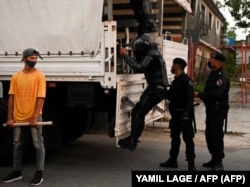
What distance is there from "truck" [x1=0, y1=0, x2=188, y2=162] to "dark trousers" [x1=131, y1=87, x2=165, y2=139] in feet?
0.35

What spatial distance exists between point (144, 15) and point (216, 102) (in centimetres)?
179

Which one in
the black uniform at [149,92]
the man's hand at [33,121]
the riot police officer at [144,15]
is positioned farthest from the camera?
the riot police officer at [144,15]

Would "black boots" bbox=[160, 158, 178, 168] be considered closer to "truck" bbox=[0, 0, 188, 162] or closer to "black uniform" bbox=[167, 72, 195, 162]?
"black uniform" bbox=[167, 72, 195, 162]

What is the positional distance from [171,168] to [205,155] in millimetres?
1175

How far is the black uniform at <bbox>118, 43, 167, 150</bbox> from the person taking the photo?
644 cm

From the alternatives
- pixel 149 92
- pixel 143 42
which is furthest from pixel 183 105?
pixel 143 42

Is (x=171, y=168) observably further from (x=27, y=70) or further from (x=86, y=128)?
(x=27, y=70)

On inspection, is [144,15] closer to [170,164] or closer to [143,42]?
[143,42]

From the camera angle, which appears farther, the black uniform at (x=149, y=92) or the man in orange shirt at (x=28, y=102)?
the black uniform at (x=149, y=92)

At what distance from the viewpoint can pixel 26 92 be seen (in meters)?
5.64

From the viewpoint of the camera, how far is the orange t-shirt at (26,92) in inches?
222

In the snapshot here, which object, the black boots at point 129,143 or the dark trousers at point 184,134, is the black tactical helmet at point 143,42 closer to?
the dark trousers at point 184,134

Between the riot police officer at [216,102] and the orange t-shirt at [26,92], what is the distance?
2.22 meters

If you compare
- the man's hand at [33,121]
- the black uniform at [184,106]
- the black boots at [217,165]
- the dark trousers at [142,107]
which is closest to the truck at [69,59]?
the dark trousers at [142,107]
